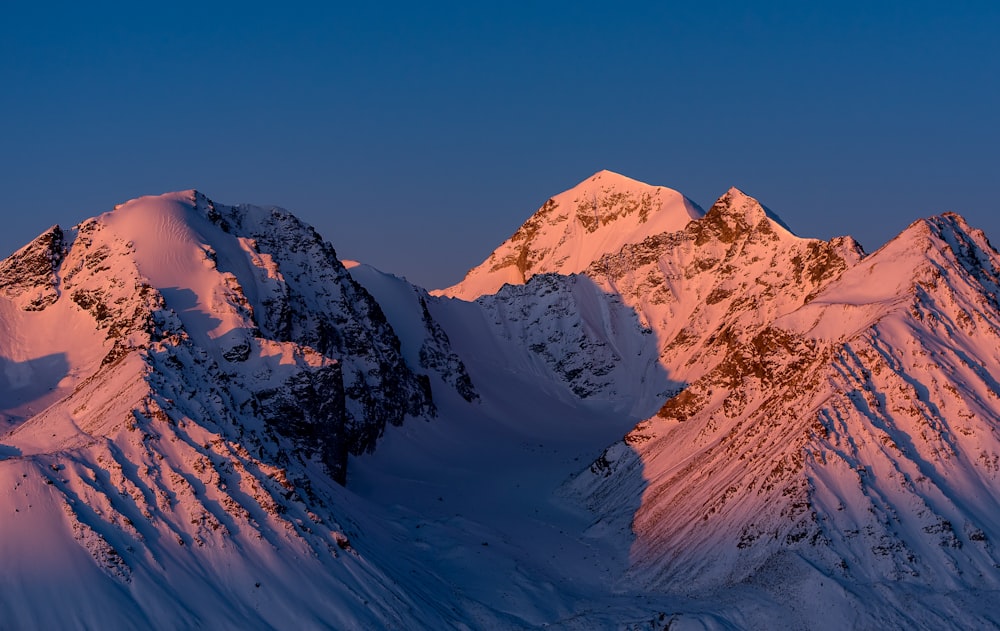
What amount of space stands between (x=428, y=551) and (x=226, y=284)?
4670cm

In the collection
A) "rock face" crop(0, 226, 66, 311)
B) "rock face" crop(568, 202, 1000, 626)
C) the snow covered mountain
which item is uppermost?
"rock face" crop(0, 226, 66, 311)

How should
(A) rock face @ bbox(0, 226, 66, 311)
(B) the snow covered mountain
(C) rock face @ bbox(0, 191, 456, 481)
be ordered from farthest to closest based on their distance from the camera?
(A) rock face @ bbox(0, 226, 66, 311) → (C) rock face @ bbox(0, 191, 456, 481) → (B) the snow covered mountain

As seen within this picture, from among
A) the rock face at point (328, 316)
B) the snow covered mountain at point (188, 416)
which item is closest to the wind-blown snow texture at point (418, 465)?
the snow covered mountain at point (188, 416)

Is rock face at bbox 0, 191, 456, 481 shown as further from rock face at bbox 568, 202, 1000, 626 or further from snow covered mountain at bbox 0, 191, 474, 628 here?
rock face at bbox 568, 202, 1000, 626

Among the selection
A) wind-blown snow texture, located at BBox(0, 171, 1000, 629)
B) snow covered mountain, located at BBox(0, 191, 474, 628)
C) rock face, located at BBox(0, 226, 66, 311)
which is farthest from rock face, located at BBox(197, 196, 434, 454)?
rock face, located at BBox(0, 226, 66, 311)

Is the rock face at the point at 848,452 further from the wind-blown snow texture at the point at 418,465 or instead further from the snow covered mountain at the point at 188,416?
the snow covered mountain at the point at 188,416

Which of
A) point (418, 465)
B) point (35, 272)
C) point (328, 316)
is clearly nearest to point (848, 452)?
point (418, 465)

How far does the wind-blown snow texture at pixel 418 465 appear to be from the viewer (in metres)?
86.3

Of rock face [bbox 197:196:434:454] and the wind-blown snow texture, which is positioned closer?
the wind-blown snow texture

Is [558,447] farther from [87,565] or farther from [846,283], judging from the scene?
[87,565]

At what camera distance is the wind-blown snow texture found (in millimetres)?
86312

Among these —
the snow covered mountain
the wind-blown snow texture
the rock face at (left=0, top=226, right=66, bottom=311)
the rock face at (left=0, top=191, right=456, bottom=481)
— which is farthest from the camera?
the rock face at (left=0, top=226, right=66, bottom=311)

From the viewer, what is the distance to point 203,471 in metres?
92.2

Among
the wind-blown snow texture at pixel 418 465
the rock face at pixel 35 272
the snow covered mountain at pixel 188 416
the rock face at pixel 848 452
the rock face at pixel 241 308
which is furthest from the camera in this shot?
the rock face at pixel 35 272
